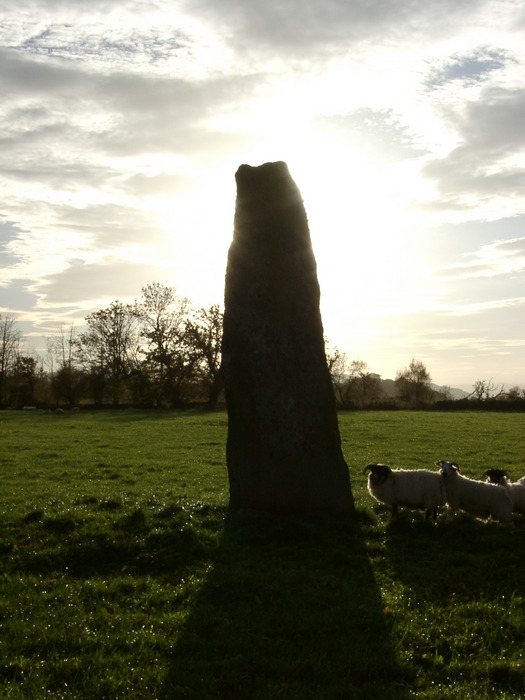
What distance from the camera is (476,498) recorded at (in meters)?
11.6

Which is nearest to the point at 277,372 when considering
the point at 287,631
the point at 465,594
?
the point at 465,594

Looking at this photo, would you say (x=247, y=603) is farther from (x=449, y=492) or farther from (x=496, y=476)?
(x=496, y=476)

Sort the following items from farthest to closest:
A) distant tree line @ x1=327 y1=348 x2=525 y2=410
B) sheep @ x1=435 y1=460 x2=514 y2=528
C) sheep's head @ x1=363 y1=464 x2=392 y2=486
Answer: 1. distant tree line @ x1=327 y1=348 x2=525 y2=410
2. sheep's head @ x1=363 y1=464 x2=392 y2=486
3. sheep @ x1=435 y1=460 x2=514 y2=528

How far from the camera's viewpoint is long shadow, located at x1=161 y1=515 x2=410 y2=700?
6125mm

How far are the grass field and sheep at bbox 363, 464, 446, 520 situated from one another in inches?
12.4

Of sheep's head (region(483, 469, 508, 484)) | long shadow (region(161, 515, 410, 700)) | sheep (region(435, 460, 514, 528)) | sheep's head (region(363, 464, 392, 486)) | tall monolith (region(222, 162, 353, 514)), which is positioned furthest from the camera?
sheep's head (region(363, 464, 392, 486))

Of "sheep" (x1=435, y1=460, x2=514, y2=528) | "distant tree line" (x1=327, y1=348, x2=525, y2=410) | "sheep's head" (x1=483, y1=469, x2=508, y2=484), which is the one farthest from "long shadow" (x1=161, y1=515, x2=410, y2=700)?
"distant tree line" (x1=327, y1=348, x2=525, y2=410)

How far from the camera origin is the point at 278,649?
22.4ft

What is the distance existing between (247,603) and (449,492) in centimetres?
523

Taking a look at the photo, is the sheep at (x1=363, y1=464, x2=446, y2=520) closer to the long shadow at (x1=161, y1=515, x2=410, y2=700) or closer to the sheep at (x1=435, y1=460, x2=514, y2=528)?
the sheep at (x1=435, y1=460, x2=514, y2=528)

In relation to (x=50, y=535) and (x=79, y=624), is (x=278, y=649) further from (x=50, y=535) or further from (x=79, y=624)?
(x=50, y=535)

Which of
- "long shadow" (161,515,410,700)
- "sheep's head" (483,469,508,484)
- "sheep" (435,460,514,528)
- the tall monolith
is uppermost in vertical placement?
the tall monolith

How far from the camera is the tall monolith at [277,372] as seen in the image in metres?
11.9

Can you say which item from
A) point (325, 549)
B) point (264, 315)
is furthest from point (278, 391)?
point (325, 549)
